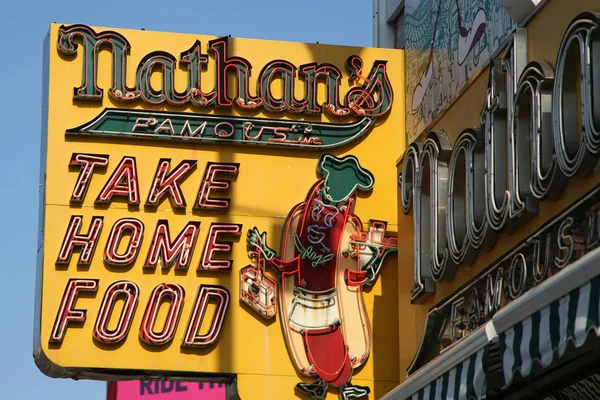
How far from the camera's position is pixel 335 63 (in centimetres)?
1397

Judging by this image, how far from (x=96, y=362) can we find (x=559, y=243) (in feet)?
17.9

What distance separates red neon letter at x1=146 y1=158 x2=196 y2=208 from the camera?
43.0 feet

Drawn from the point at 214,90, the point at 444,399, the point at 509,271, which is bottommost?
the point at 444,399

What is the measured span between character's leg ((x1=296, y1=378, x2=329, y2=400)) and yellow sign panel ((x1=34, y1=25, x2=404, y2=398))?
2 cm

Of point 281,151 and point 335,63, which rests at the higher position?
point 335,63

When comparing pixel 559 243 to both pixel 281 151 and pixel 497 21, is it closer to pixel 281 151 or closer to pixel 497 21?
pixel 497 21

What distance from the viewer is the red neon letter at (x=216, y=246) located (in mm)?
13039

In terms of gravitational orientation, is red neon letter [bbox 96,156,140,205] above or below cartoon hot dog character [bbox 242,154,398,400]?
above

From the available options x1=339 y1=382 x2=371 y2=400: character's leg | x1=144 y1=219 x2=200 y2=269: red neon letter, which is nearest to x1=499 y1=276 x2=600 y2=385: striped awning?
x1=339 y1=382 x2=371 y2=400: character's leg

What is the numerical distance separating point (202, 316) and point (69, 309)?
1297 millimetres

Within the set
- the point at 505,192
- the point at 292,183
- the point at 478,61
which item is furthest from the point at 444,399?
the point at 292,183

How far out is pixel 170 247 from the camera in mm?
13008

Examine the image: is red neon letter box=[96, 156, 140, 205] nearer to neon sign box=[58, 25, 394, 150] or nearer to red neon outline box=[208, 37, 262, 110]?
neon sign box=[58, 25, 394, 150]

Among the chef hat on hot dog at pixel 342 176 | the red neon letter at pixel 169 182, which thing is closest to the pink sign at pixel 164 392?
the chef hat on hot dog at pixel 342 176
